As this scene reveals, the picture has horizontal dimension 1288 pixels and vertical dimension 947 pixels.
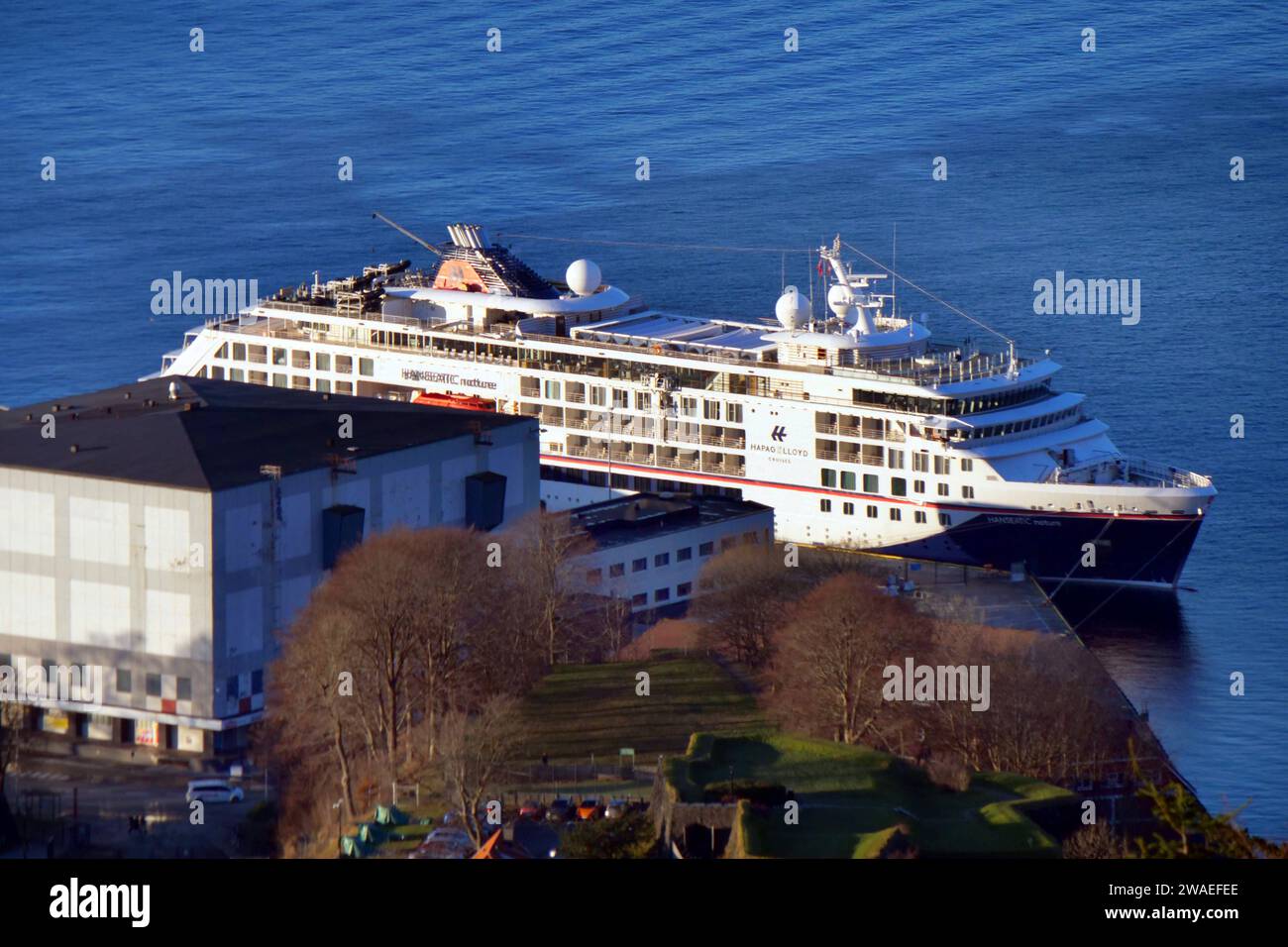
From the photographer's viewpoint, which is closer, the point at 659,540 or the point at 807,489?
the point at 659,540

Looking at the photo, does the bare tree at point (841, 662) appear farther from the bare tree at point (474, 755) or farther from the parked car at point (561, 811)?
the bare tree at point (474, 755)

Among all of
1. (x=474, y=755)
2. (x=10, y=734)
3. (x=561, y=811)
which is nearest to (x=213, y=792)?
(x=10, y=734)

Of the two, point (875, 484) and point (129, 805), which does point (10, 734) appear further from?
point (875, 484)

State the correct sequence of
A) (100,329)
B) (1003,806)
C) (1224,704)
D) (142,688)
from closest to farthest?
1. (1003,806)
2. (142,688)
3. (1224,704)
4. (100,329)

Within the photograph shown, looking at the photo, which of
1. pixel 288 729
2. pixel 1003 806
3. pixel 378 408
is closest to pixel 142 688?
pixel 288 729

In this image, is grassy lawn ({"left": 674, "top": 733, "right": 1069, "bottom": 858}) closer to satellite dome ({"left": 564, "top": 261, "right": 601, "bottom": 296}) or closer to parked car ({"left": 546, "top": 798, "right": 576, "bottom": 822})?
parked car ({"left": 546, "top": 798, "right": 576, "bottom": 822})

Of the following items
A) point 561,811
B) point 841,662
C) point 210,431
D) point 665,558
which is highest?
point 210,431
